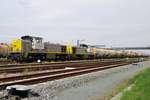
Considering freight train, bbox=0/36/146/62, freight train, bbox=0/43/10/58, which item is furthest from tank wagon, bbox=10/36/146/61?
freight train, bbox=0/43/10/58

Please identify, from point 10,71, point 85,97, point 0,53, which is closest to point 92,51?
point 0,53

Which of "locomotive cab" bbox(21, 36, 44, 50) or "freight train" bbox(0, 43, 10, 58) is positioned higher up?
"locomotive cab" bbox(21, 36, 44, 50)

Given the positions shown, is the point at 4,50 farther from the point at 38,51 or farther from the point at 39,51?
the point at 38,51

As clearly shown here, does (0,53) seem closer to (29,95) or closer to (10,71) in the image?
(10,71)

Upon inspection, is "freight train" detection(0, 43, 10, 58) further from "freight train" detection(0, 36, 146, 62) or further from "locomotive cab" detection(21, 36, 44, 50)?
"locomotive cab" detection(21, 36, 44, 50)

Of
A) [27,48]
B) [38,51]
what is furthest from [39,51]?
[27,48]

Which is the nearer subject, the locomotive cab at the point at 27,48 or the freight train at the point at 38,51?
the locomotive cab at the point at 27,48

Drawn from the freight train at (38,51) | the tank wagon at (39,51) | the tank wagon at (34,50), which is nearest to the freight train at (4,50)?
the freight train at (38,51)

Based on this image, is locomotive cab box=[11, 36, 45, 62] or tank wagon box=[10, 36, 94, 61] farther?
tank wagon box=[10, 36, 94, 61]

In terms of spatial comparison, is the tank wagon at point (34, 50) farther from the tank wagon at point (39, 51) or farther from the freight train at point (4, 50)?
the freight train at point (4, 50)

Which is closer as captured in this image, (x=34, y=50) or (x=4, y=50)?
(x=34, y=50)

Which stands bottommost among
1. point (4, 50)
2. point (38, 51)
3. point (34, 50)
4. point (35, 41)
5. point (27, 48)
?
point (38, 51)

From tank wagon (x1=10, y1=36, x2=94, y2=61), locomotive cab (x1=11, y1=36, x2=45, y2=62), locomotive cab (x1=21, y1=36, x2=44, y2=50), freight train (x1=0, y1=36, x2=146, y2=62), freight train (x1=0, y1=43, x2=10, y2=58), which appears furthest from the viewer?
freight train (x1=0, y1=43, x2=10, y2=58)

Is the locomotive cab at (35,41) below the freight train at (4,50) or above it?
above
